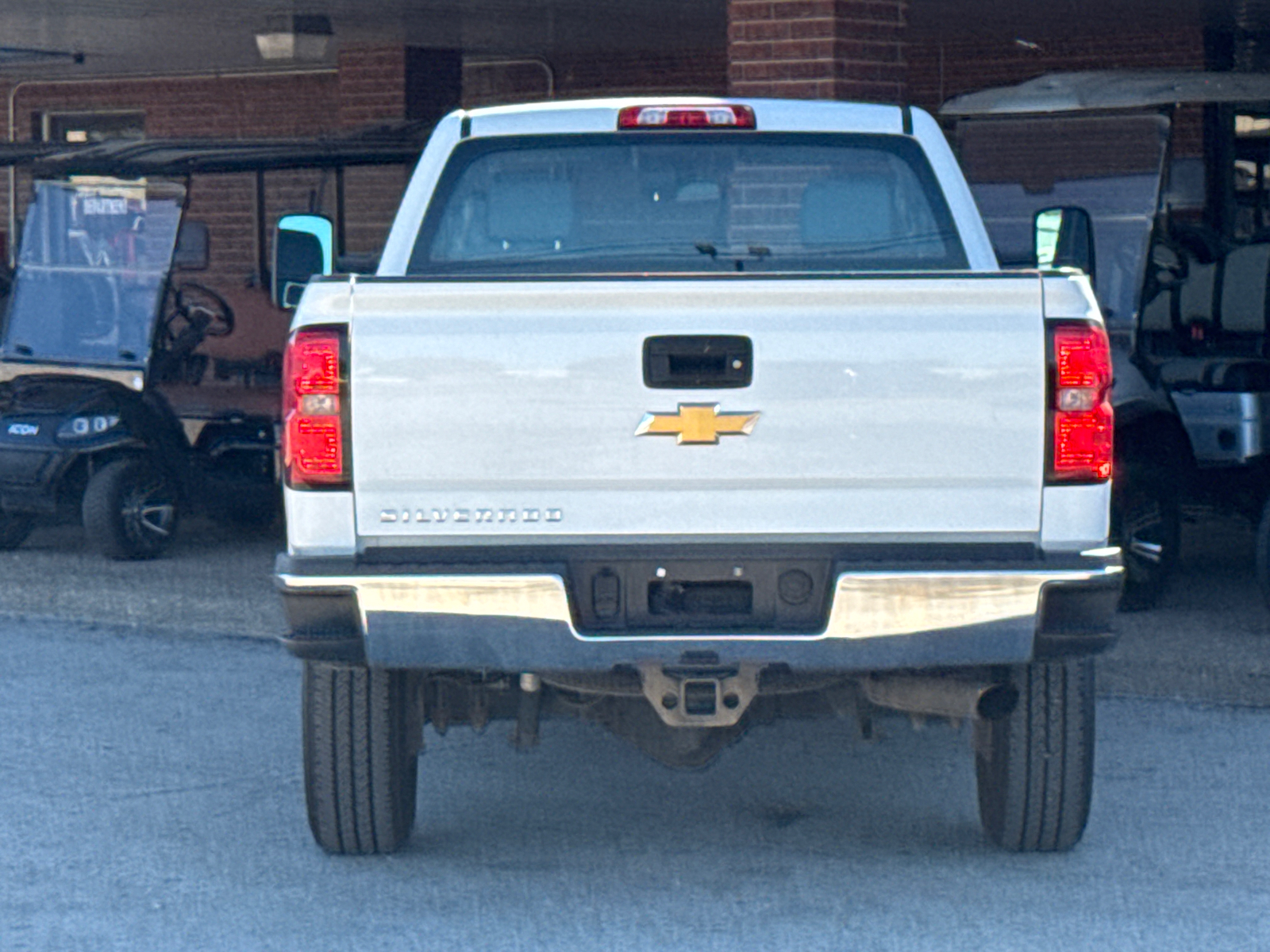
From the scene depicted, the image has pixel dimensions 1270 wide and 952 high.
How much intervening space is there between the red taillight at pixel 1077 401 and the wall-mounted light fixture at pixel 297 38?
43.4 feet

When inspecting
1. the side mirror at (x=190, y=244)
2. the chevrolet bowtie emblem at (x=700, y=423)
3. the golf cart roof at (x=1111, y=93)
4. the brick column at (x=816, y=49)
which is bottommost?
the chevrolet bowtie emblem at (x=700, y=423)

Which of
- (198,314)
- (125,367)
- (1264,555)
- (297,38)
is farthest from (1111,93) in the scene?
(297,38)

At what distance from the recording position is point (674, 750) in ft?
19.7

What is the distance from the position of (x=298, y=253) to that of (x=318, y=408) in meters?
2.31

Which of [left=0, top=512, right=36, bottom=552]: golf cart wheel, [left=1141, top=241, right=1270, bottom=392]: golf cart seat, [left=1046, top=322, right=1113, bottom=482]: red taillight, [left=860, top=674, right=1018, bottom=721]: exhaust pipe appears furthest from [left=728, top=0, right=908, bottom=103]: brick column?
[left=1046, top=322, right=1113, bottom=482]: red taillight

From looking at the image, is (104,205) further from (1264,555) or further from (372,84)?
(372,84)

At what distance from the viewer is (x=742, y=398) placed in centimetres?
531

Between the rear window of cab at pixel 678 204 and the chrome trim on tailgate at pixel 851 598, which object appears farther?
the rear window of cab at pixel 678 204

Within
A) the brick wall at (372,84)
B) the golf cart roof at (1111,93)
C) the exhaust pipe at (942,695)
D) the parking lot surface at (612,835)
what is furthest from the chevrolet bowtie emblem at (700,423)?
the brick wall at (372,84)

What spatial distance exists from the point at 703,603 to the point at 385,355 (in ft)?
3.13

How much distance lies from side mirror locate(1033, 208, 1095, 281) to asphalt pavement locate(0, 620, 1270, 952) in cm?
166

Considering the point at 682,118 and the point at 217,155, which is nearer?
the point at 682,118

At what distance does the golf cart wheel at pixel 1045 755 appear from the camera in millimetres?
5820

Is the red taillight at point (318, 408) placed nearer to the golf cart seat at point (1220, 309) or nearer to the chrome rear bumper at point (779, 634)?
the chrome rear bumper at point (779, 634)
